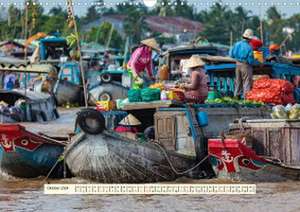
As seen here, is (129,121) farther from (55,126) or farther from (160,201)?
(55,126)

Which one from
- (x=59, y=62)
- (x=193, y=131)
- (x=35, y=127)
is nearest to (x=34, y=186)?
(x=193, y=131)

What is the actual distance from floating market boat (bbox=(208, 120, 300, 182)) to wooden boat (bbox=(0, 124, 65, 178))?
1939 millimetres

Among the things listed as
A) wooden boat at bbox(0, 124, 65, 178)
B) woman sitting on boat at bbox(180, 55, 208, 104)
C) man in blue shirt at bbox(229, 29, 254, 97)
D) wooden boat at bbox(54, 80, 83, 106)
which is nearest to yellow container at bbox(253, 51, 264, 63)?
man in blue shirt at bbox(229, 29, 254, 97)

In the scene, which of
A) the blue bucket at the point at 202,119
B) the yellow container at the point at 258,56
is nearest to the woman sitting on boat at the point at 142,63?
the yellow container at the point at 258,56

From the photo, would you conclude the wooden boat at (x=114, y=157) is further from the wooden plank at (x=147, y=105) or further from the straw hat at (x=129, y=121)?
the straw hat at (x=129, y=121)

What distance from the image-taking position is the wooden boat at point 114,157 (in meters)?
10.6

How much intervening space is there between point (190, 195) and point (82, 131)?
1445 millimetres

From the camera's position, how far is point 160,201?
9.83 meters

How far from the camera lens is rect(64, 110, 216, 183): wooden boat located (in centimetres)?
1061

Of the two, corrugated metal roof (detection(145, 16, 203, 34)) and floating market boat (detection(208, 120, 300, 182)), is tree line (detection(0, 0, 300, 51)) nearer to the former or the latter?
corrugated metal roof (detection(145, 16, 203, 34))

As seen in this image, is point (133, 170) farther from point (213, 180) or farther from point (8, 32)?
point (8, 32)

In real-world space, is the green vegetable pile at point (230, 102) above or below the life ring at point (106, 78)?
above

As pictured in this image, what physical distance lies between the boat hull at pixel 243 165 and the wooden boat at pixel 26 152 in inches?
76.5

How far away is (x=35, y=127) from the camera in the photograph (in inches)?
724
